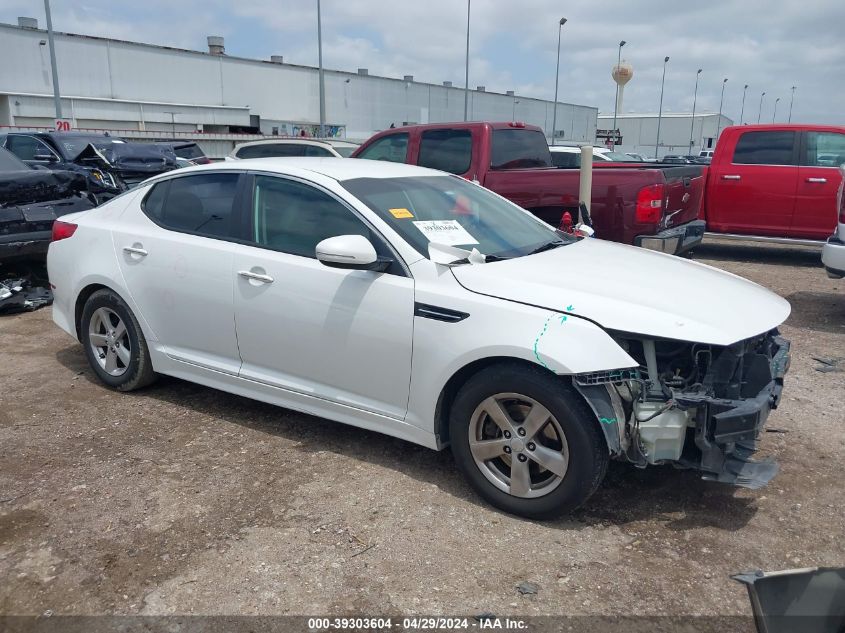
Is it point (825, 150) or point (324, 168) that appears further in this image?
point (825, 150)

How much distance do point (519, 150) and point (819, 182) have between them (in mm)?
4383

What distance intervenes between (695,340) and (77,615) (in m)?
2.73

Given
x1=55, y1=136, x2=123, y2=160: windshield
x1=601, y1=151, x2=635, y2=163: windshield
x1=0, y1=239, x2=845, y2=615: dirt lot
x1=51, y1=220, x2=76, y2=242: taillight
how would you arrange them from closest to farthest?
x1=0, y1=239, x2=845, y2=615: dirt lot → x1=51, y1=220, x2=76, y2=242: taillight → x1=55, y1=136, x2=123, y2=160: windshield → x1=601, y1=151, x2=635, y2=163: windshield

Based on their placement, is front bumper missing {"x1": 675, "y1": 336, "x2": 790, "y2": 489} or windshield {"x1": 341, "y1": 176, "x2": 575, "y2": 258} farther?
windshield {"x1": 341, "y1": 176, "x2": 575, "y2": 258}

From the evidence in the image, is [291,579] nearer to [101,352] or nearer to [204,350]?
[204,350]

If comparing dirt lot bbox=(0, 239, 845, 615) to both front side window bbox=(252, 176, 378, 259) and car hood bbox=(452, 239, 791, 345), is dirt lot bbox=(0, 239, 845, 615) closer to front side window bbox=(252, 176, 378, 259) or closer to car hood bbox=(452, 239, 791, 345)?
car hood bbox=(452, 239, 791, 345)

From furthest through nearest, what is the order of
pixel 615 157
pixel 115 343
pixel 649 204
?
pixel 615 157
pixel 649 204
pixel 115 343

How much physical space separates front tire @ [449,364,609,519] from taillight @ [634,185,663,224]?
418 cm

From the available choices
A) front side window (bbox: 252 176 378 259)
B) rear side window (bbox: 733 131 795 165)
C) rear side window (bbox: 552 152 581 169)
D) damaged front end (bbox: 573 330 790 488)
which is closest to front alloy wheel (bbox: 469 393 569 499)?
damaged front end (bbox: 573 330 790 488)

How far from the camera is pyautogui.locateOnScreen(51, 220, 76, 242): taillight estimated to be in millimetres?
5055

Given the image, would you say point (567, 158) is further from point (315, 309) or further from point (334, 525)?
point (334, 525)

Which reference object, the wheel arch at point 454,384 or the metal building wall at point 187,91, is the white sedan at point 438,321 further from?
the metal building wall at point 187,91

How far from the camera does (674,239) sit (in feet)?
22.8

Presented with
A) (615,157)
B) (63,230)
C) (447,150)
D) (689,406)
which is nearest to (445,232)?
(689,406)
